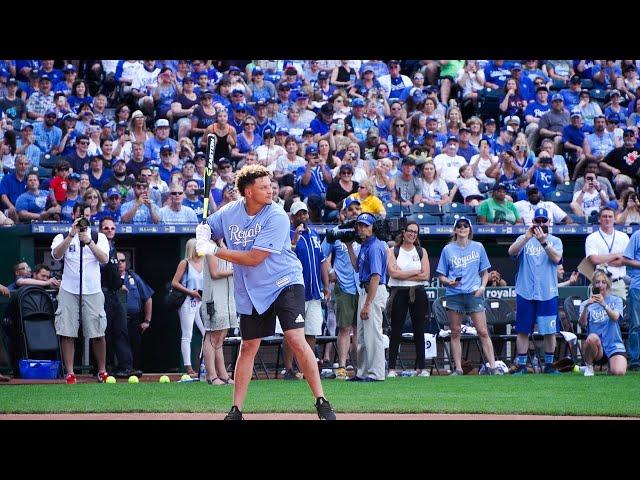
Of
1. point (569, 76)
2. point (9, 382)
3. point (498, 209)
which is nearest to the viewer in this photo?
point (9, 382)

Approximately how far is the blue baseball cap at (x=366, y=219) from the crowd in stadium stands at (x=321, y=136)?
1.45m

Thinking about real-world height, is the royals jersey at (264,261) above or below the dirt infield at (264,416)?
above

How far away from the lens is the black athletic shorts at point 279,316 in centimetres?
843

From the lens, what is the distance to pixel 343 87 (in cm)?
2009

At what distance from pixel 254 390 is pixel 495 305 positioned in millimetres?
4716

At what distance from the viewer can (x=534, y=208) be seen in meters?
16.8

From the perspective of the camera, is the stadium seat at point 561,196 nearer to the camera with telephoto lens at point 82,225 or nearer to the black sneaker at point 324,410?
the camera with telephoto lens at point 82,225

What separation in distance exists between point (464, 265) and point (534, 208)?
3085mm

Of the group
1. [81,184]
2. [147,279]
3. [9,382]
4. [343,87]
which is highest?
[343,87]

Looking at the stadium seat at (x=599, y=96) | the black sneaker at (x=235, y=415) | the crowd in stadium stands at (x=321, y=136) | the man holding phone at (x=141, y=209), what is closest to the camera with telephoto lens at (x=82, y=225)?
the crowd in stadium stands at (x=321, y=136)

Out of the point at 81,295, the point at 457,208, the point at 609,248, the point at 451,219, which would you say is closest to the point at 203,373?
the point at 81,295
